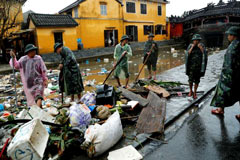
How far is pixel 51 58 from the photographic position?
17141 mm

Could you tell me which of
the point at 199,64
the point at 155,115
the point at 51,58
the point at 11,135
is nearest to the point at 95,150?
the point at 11,135

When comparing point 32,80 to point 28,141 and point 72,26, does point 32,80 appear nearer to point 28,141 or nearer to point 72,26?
point 28,141

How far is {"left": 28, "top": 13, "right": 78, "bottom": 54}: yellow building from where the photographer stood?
17.4m

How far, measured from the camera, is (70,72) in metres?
5.34

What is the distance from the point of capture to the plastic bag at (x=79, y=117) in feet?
11.5

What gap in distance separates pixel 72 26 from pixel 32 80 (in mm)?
15833

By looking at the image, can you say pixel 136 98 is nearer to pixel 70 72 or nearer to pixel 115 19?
pixel 70 72

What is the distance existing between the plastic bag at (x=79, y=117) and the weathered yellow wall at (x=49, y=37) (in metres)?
15.9

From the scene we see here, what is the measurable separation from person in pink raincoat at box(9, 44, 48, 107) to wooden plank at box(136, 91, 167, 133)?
269cm

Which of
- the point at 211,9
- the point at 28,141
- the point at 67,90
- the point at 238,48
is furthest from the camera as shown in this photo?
the point at 211,9

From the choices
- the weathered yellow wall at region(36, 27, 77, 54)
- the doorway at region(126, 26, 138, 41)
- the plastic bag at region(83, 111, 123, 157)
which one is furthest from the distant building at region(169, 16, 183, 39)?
the plastic bag at region(83, 111, 123, 157)

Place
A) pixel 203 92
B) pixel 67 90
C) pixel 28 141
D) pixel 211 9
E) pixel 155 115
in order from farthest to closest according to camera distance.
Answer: pixel 211 9, pixel 203 92, pixel 67 90, pixel 155 115, pixel 28 141

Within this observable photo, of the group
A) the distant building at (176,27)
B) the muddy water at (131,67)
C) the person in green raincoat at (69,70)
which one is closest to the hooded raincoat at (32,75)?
the person in green raincoat at (69,70)

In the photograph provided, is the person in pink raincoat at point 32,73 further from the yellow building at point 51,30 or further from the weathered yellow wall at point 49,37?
the weathered yellow wall at point 49,37
